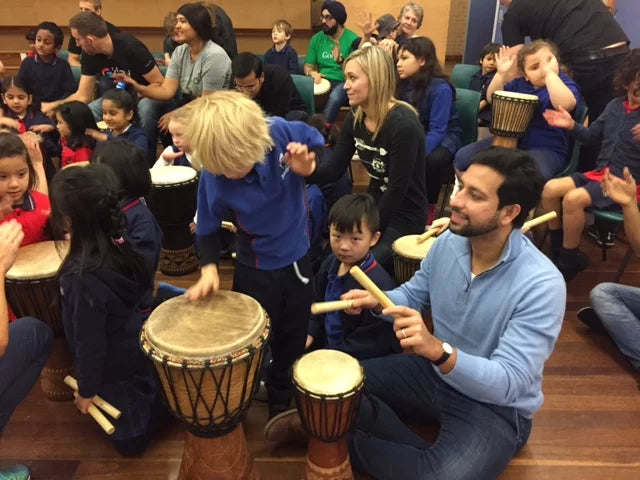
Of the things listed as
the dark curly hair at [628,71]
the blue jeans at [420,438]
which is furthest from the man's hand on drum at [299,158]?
the dark curly hair at [628,71]

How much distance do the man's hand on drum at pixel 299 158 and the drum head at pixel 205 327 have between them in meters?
0.48

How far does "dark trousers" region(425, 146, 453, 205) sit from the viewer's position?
358 cm

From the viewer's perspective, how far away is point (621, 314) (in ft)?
8.21

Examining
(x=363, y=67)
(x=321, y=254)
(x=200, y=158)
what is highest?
(x=363, y=67)

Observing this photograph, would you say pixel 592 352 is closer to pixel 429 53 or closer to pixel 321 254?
pixel 321 254

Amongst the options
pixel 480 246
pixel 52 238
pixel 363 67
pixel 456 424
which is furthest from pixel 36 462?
pixel 363 67

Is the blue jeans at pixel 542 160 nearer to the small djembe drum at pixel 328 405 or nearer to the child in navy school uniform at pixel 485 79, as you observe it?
the child in navy school uniform at pixel 485 79

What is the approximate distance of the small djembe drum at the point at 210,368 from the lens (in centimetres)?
162

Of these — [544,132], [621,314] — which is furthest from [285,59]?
[621,314]

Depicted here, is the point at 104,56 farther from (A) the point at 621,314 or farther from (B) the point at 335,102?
(A) the point at 621,314

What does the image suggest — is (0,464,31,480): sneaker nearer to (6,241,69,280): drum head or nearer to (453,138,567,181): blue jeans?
(6,241,69,280): drum head

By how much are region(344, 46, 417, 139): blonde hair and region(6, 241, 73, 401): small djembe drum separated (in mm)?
1525

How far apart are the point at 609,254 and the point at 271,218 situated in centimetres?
261

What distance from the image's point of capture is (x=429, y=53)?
3543 millimetres
